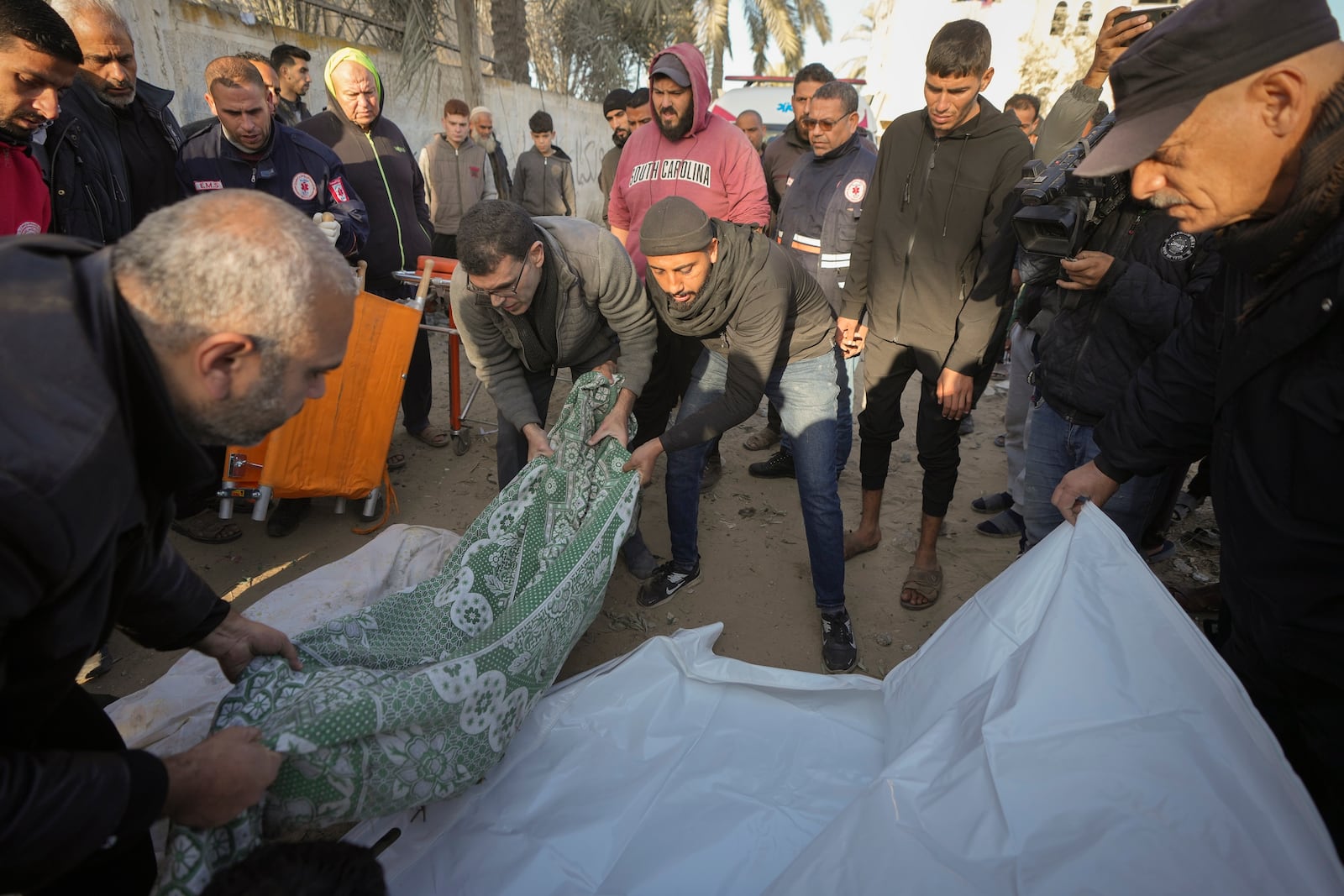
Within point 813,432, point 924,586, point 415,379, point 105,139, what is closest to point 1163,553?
point 924,586

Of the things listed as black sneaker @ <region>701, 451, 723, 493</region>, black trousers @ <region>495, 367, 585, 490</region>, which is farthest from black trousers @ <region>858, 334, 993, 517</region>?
black trousers @ <region>495, 367, 585, 490</region>

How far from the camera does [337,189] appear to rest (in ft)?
11.5

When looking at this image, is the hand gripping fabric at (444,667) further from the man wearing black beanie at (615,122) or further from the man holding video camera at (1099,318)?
the man wearing black beanie at (615,122)

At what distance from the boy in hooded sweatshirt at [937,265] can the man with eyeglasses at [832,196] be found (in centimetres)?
51

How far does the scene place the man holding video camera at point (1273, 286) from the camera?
108 centimetres

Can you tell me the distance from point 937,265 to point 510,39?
1109 centimetres

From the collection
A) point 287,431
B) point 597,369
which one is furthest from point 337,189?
point 597,369

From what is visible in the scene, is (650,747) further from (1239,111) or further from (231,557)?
(231,557)

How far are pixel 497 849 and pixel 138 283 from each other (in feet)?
4.91

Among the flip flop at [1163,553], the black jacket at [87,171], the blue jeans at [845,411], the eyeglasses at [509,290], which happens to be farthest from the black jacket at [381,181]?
the flip flop at [1163,553]

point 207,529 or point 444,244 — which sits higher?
point 444,244

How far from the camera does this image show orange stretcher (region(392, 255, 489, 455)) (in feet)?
12.1

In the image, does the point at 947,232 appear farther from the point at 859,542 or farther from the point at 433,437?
the point at 433,437

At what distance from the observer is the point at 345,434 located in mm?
3178
